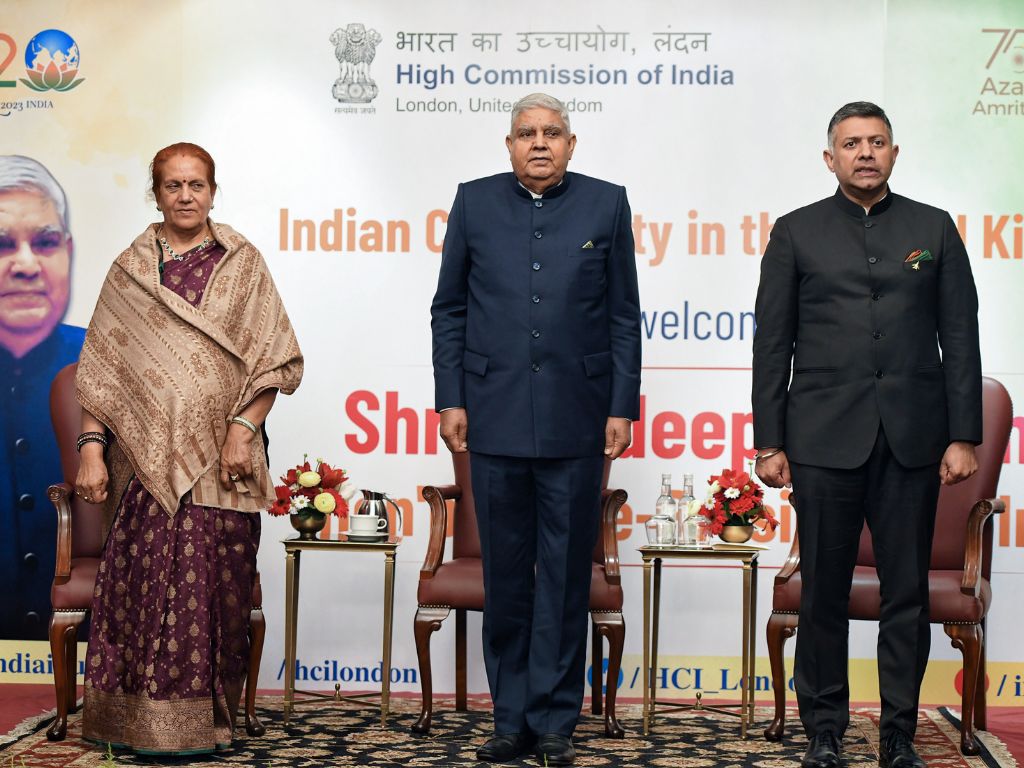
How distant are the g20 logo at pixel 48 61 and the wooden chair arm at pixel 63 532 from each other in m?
1.96

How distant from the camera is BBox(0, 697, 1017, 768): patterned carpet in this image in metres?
3.86

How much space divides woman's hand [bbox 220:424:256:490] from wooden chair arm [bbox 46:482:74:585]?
725 millimetres

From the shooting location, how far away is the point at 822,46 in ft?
17.3

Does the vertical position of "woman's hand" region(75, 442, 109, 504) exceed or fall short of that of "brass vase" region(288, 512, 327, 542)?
it exceeds it

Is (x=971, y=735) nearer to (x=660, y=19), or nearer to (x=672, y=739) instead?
(x=672, y=739)

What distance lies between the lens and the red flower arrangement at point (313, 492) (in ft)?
15.3

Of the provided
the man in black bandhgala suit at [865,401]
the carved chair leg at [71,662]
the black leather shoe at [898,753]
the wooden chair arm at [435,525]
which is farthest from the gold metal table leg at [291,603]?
the black leather shoe at [898,753]

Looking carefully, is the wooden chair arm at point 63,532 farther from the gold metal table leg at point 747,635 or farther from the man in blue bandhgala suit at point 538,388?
the gold metal table leg at point 747,635

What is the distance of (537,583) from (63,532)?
64.2 inches

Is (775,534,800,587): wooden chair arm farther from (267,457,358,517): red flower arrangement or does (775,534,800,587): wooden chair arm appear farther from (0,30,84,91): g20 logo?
(0,30,84,91): g20 logo

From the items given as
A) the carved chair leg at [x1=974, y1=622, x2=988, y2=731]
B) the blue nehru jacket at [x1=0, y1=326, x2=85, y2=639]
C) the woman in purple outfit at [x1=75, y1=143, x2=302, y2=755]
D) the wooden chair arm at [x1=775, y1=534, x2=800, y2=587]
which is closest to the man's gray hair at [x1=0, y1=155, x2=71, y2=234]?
the blue nehru jacket at [x1=0, y1=326, x2=85, y2=639]

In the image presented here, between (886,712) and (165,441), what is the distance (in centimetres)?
225

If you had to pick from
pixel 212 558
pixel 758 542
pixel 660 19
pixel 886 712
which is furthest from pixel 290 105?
pixel 886 712

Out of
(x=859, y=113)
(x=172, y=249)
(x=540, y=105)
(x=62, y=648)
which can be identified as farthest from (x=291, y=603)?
(x=859, y=113)
